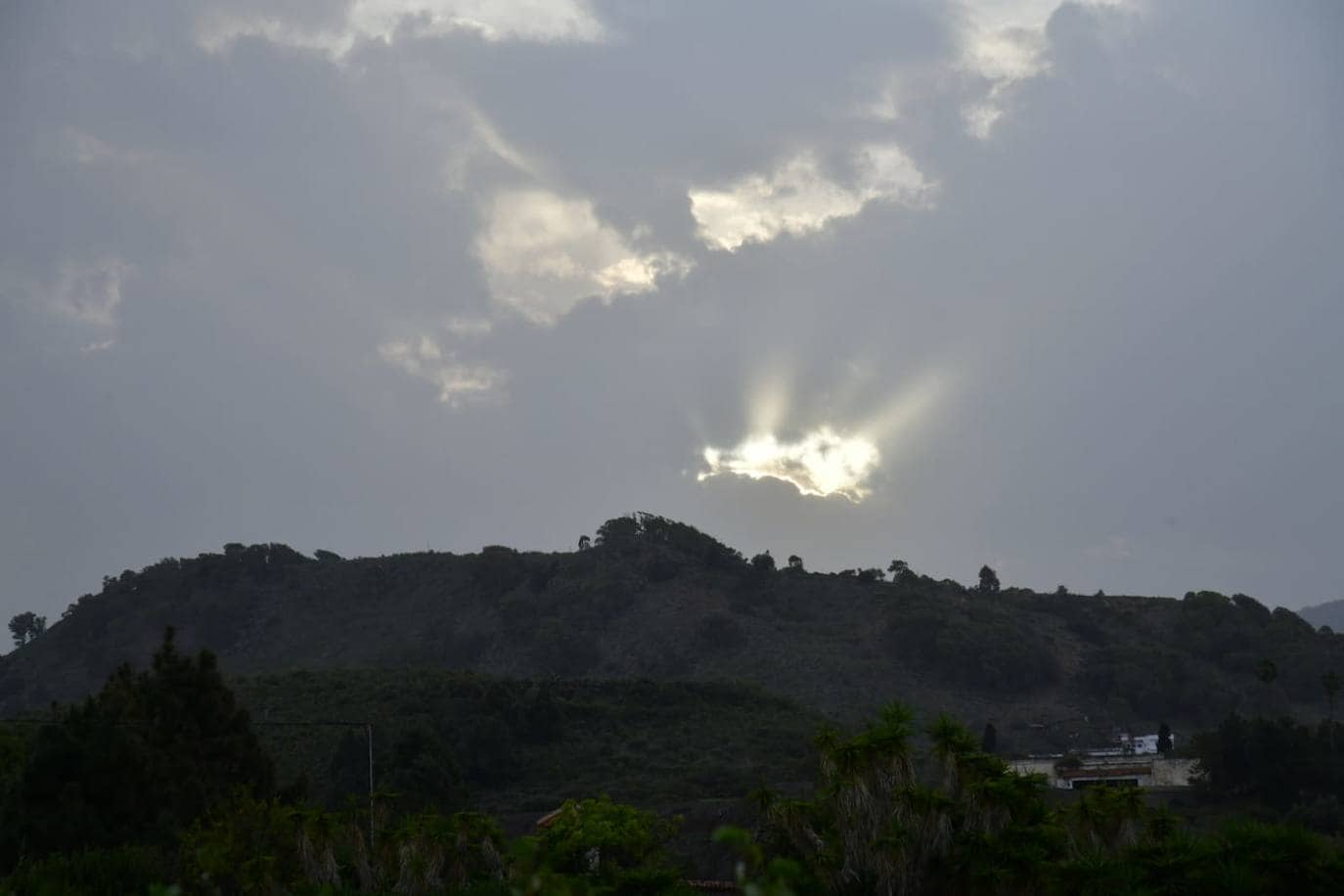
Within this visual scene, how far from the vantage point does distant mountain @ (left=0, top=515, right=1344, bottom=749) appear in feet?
310

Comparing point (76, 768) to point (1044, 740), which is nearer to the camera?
point (76, 768)

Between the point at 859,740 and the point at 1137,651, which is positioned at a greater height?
the point at 1137,651

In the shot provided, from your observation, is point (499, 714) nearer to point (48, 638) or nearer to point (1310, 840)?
point (1310, 840)

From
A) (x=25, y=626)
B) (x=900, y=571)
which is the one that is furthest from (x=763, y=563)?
(x=25, y=626)

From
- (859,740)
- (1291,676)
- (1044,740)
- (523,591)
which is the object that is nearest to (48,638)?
(523,591)

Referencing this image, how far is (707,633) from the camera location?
108 metres

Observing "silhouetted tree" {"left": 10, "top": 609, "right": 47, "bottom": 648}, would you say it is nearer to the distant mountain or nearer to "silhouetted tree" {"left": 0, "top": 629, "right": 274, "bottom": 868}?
the distant mountain

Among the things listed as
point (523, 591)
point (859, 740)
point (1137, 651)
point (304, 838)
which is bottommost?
point (304, 838)

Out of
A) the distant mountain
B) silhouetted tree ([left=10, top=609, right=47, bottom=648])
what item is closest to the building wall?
the distant mountain

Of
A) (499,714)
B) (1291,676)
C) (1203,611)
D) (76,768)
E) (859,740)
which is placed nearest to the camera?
(859,740)

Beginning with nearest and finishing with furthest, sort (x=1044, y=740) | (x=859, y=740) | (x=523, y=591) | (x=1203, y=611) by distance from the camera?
1. (x=859, y=740)
2. (x=1044, y=740)
3. (x=1203, y=611)
4. (x=523, y=591)

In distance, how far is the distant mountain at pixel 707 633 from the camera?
310ft

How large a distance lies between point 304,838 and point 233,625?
345 ft

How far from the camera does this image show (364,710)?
70938 millimetres
